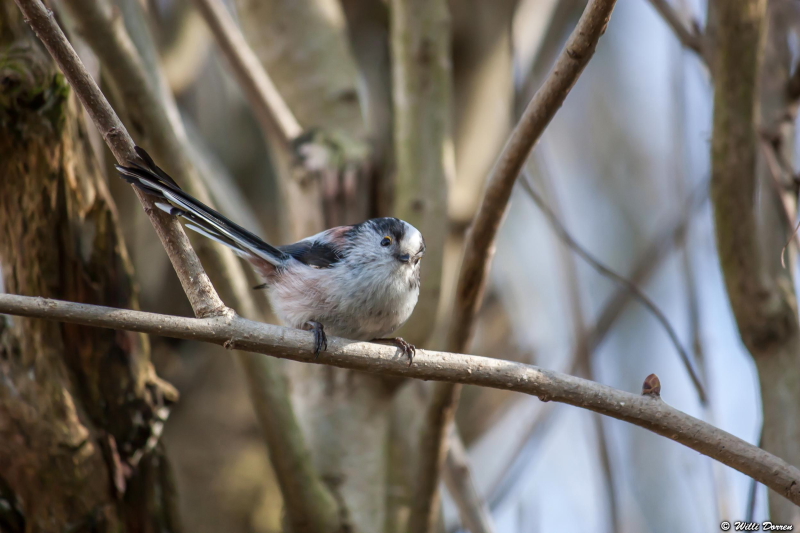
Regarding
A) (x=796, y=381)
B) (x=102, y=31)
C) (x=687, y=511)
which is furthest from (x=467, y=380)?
(x=687, y=511)

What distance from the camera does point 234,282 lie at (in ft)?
9.53

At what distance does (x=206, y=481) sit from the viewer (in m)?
4.23

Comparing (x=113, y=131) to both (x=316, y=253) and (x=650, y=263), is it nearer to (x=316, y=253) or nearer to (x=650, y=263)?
(x=316, y=253)

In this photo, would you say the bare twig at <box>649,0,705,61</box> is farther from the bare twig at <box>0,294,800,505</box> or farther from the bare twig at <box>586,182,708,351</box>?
the bare twig at <box>0,294,800,505</box>

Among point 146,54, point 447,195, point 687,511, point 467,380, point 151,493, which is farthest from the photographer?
point 687,511

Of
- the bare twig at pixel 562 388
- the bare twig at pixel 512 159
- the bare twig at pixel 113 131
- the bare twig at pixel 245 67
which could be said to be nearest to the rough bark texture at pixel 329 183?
the bare twig at pixel 245 67

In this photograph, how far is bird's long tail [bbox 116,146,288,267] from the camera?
1998 mm

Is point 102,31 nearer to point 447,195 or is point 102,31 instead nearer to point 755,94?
point 447,195

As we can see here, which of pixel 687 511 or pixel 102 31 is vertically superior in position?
pixel 102 31

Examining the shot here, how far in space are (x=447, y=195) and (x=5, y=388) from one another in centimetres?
210

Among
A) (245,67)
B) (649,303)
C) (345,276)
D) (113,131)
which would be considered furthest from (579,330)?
(113,131)

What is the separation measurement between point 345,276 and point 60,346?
1138 mm

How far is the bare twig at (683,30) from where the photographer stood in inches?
121

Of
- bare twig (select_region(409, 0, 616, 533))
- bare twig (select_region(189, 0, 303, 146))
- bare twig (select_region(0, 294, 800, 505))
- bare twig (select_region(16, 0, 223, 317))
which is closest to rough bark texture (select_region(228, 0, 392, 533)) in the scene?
bare twig (select_region(189, 0, 303, 146))
